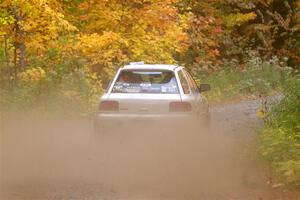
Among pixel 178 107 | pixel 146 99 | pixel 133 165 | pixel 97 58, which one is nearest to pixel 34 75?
pixel 97 58

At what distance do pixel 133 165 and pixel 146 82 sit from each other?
2.12m

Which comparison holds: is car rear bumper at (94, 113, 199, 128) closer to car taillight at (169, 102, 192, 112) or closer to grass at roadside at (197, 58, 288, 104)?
car taillight at (169, 102, 192, 112)

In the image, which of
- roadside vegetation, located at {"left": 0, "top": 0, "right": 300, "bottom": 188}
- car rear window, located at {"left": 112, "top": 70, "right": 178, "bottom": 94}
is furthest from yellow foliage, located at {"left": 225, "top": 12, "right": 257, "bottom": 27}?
car rear window, located at {"left": 112, "top": 70, "right": 178, "bottom": 94}

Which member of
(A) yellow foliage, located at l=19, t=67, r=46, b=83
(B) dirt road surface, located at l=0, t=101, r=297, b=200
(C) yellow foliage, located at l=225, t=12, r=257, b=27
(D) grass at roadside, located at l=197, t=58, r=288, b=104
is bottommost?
(D) grass at roadside, located at l=197, t=58, r=288, b=104

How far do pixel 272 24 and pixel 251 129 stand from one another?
16534mm

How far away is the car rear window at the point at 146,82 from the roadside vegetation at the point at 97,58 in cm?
193

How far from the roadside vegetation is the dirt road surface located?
28.8 inches

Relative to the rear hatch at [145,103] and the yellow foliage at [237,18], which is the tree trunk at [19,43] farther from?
the yellow foliage at [237,18]

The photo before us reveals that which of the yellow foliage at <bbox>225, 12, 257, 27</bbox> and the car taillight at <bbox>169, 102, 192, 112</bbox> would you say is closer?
the car taillight at <bbox>169, 102, 192, 112</bbox>

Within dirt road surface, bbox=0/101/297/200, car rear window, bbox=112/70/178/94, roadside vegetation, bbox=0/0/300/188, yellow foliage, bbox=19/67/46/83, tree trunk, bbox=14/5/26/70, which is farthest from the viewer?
yellow foliage, bbox=19/67/46/83

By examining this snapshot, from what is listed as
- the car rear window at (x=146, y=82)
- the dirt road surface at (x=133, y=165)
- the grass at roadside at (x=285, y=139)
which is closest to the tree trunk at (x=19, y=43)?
the dirt road surface at (x=133, y=165)

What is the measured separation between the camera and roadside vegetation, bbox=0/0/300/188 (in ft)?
48.1

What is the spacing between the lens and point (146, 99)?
448 inches

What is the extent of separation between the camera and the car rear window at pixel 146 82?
38.2 ft
